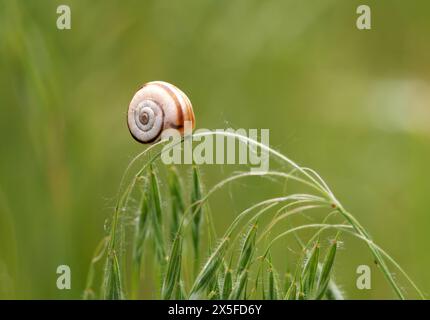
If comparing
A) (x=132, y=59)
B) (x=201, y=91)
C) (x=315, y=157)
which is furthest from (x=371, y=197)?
(x=132, y=59)

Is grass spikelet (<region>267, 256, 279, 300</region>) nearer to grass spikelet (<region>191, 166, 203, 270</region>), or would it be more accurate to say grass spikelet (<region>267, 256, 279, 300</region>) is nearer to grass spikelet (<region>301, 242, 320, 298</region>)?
grass spikelet (<region>301, 242, 320, 298</region>)

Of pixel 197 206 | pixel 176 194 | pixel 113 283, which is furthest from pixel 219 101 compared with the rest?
pixel 113 283

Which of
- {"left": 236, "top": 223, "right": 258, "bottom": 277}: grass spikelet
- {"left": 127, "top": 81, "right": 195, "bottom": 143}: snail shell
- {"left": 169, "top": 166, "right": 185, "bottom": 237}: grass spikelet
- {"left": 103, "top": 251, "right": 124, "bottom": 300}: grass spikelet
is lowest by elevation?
{"left": 103, "top": 251, "right": 124, "bottom": 300}: grass spikelet

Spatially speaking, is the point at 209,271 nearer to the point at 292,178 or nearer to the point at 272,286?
the point at 272,286

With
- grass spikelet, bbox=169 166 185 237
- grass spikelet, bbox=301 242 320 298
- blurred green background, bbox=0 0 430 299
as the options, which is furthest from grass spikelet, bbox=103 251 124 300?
blurred green background, bbox=0 0 430 299

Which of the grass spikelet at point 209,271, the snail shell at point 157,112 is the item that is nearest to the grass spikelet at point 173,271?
the grass spikelet at point 209,271

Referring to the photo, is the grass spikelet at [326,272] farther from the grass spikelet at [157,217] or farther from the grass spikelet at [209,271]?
the grass spikelet at [157,217]
